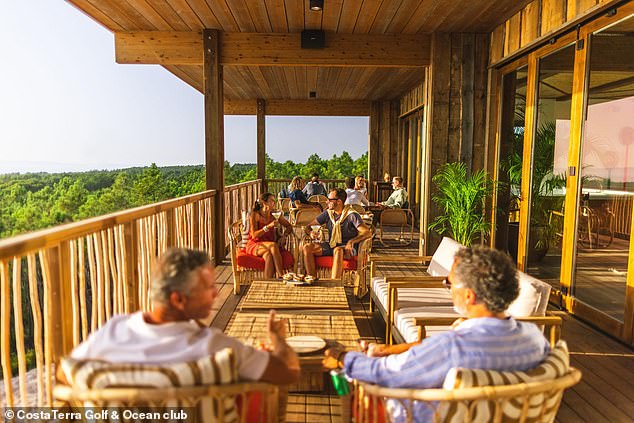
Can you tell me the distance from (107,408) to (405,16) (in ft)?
17.2

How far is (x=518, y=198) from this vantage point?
18.4ft

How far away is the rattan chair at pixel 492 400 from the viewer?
4.57ft

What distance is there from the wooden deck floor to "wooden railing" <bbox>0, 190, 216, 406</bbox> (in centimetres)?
103

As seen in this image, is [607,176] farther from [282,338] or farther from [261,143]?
[261,143]

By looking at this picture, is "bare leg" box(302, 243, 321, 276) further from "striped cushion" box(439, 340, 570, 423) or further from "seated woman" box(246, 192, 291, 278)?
"striped cushion" box(439, 340, 570, 423)

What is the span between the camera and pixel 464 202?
5.78 meters

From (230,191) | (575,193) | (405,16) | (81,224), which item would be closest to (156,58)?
(230,191)

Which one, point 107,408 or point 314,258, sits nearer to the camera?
point 107,408

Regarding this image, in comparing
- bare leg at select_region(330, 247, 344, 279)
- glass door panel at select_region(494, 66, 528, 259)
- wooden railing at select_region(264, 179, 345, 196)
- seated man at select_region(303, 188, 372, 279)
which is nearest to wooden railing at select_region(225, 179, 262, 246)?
wooden railing at select_region(264, 179, 345, 196)

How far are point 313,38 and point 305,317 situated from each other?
4110 mm

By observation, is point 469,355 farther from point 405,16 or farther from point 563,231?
point 405,16

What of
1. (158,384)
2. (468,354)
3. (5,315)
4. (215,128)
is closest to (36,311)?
(5,315)

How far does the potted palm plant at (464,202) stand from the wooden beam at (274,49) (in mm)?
1585

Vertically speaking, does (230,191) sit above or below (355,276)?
above
